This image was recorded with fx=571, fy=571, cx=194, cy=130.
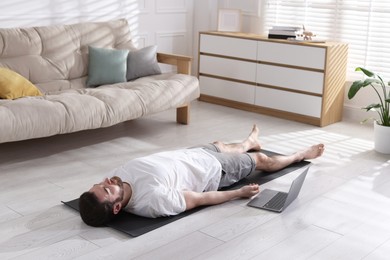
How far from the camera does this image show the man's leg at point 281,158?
3.68 metres

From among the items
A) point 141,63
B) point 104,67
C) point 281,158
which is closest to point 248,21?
point 141,63

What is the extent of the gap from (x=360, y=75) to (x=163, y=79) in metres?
1.83

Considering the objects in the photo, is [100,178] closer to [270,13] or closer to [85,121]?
[85,121]

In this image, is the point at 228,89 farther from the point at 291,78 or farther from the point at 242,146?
the point at 242,146

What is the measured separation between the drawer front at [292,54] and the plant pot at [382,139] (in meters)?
0.90

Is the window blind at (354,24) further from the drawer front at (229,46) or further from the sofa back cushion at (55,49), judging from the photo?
the sofa back cushion at (55,49)

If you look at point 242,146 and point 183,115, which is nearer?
point 242,146

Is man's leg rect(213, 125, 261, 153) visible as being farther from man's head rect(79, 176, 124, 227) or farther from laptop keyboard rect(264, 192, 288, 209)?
man's head rect(79, 176, 124, 227)

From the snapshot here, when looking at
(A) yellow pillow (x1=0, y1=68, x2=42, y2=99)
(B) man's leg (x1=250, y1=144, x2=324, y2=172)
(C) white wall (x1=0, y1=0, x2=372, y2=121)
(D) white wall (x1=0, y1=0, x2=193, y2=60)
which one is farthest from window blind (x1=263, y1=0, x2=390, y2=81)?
(A) yellow pillow (x1=0, y1=68, x2=42, y2=99)

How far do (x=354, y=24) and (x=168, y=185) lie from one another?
301cm

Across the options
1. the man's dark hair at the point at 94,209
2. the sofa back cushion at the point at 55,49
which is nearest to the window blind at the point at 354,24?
the sofa back cushion at the point at 55,49

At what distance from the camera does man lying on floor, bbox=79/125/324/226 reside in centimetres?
285

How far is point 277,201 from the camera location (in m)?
3.28

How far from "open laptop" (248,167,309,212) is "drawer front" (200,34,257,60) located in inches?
92.0
